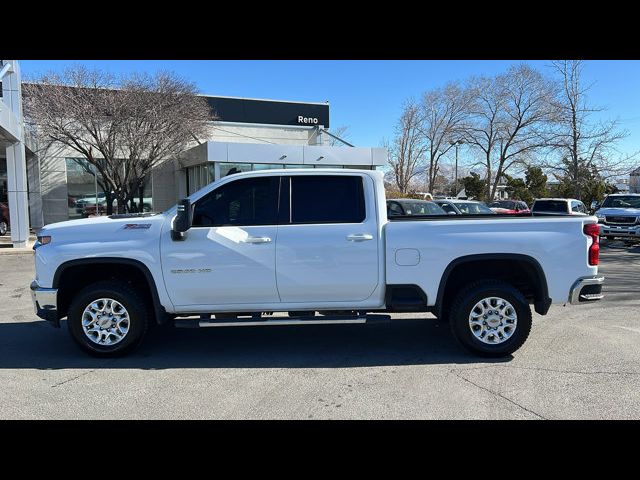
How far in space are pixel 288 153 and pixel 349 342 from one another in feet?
62.0

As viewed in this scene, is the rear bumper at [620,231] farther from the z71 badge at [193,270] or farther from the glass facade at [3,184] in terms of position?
the glass facade at [3,184]

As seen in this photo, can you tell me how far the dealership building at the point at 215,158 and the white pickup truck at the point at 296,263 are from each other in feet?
47.8

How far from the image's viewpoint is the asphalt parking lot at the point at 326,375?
3.93 m

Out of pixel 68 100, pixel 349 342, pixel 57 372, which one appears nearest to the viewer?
pixel 57 372

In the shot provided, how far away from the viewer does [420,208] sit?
47.0 feet

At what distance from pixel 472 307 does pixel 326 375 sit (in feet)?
5.69

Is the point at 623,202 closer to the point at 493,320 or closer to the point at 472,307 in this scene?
the point at 493,320

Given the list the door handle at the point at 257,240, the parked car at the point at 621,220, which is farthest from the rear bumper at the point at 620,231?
the door handle at the point at 257,240

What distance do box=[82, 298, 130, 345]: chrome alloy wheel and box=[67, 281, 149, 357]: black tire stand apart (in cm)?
4

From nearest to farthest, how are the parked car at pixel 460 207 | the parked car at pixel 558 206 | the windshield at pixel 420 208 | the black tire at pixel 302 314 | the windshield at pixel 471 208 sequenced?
the black tire at pixel 302 314 < the windshield at pixel 420 208 < the parked car at pixel 460 207 < the windshield at pixel 471 208 < the parked car at pixel 558 206

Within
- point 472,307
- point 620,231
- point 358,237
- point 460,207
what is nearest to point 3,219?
point 460,207
